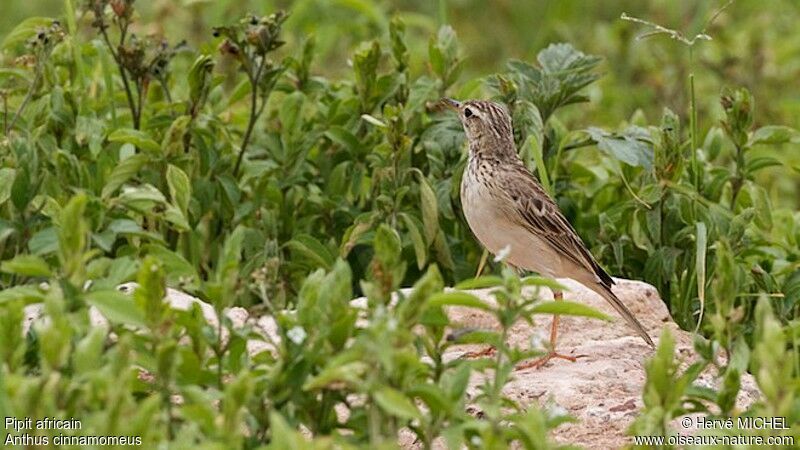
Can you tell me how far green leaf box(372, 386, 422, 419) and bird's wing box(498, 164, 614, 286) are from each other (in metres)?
2.65

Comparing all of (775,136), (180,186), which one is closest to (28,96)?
(180,186)

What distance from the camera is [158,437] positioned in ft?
12.5

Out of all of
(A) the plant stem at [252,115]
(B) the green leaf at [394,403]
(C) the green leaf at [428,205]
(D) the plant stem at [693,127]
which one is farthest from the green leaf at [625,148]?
(B) the green leaf at [394,403]

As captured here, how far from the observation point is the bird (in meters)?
6.39

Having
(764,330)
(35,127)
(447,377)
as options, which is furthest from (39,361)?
(35,127)

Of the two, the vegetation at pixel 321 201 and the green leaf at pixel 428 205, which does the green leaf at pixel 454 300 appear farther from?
the green leaf at pixel 428 205

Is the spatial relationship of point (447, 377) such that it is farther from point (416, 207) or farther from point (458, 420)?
point (416, 207)

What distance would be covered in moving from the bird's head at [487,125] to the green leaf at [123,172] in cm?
139

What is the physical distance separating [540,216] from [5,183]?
7.04ft

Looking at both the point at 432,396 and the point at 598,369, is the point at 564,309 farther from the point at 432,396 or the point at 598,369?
the point at 598,369

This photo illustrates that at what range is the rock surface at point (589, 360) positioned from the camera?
4.89 metres

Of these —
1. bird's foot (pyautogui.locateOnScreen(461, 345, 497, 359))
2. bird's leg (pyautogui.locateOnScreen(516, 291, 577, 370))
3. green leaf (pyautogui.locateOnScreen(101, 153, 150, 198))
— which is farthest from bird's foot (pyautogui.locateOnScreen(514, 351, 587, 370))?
green leaf (pyautogui.locateOnScreen(101, 153, 150, 198))

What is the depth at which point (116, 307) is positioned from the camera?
13.5 feet

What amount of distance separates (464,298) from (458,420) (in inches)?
12.2
